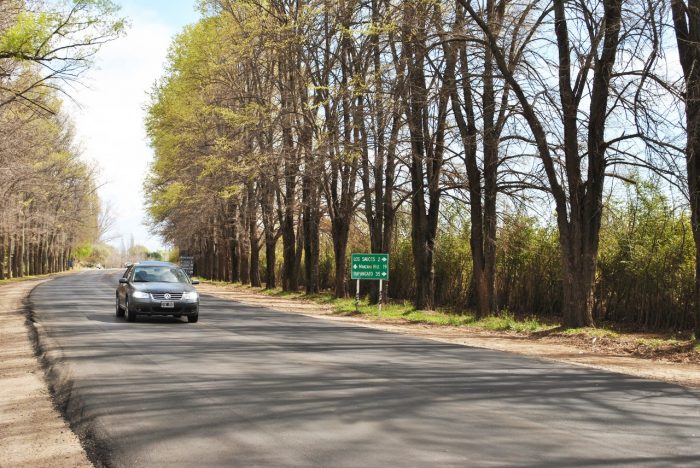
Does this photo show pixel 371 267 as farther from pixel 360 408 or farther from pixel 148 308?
pixel 360 408

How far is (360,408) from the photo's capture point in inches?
322

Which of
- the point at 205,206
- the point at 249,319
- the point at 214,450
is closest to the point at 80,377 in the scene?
the point at 214,450

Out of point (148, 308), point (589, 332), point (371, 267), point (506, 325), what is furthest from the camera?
point (371, 267)

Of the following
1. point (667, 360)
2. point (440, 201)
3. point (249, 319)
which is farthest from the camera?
point (440, 201)

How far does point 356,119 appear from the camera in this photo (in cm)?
2366

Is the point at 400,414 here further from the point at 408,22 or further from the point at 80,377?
the point at 408,22

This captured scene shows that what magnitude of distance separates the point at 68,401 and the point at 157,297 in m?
11.3

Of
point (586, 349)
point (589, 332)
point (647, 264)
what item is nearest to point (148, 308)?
point (586, 349)

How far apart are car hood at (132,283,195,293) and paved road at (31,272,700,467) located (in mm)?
5243

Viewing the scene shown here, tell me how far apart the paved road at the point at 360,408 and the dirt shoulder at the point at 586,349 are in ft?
3.81

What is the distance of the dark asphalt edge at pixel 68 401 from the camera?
257 inches

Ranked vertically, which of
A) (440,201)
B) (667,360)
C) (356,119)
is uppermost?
(356,119)

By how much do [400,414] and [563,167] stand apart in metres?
14.7

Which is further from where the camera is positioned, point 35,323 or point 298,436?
point 35,323
